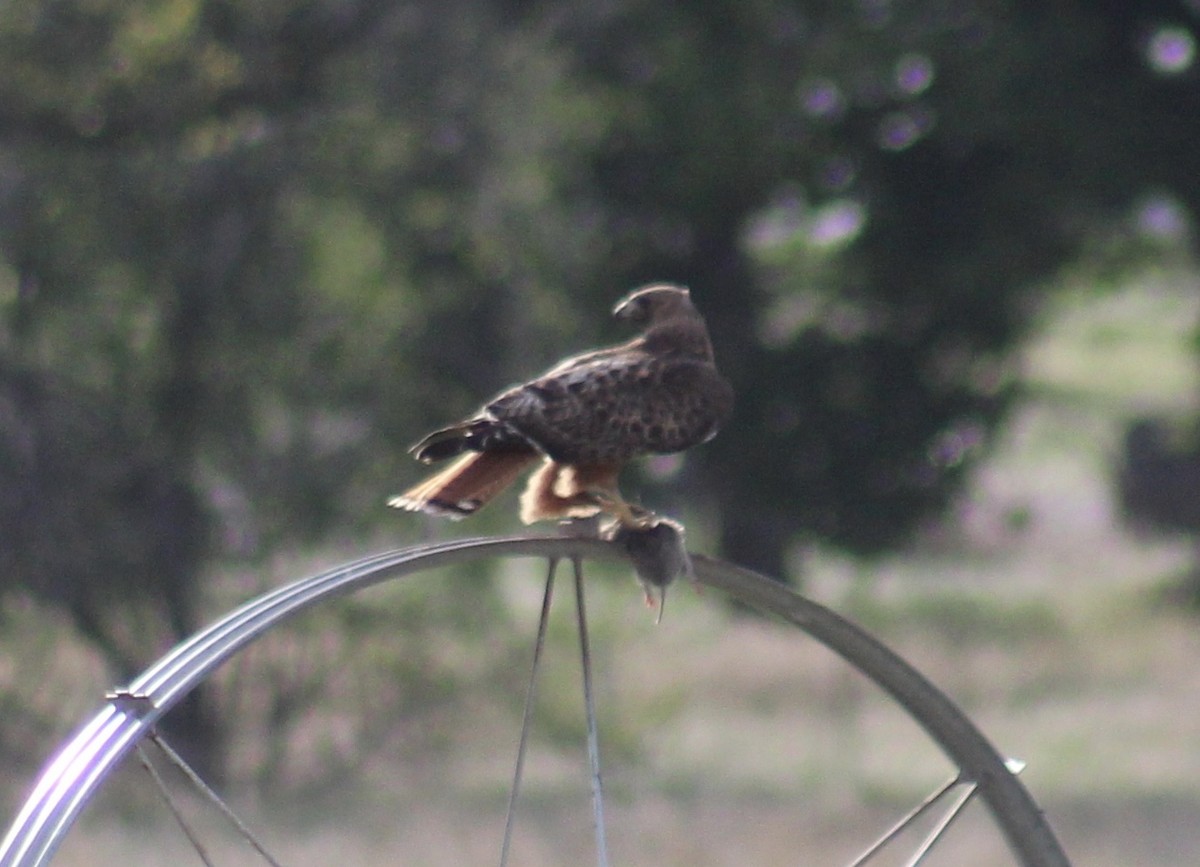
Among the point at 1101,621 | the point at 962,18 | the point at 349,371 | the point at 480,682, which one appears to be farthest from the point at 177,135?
the point at 1101,621

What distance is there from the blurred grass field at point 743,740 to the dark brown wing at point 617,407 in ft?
16.0

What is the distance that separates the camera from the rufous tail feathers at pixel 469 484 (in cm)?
296

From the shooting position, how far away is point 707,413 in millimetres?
3266

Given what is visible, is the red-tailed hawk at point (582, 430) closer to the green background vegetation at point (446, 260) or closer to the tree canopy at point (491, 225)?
the green background vegetation at point (446, 260)

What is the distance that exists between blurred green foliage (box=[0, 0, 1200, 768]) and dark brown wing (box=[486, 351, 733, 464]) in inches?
227

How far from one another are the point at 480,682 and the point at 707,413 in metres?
6.38

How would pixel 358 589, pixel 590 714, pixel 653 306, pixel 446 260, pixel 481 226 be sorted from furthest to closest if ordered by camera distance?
pixel 446 260
pixel 481 226
pixel 653 306
pixel 590 714
pixel 358 589

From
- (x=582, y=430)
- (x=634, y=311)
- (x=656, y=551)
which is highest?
(x=634, y=311)

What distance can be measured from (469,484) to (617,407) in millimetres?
292

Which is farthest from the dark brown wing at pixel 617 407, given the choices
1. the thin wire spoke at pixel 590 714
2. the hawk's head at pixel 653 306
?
the thin wire spoke at pixel 590 714

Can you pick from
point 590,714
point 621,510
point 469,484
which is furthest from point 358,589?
point 621,510

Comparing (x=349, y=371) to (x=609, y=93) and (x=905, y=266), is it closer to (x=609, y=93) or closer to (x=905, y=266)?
(x=609, y=93)

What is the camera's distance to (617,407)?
3.09 m

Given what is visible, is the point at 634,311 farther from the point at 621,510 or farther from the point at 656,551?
the point at 656,551
